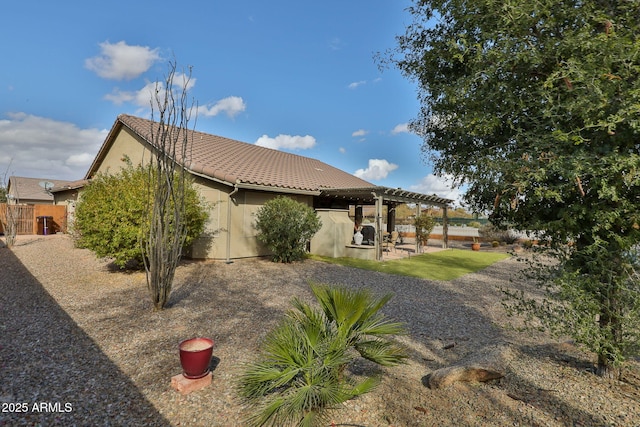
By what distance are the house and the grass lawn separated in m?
0.97

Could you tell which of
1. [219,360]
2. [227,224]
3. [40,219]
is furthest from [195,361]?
[40,219]

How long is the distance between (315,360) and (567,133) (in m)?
2.97

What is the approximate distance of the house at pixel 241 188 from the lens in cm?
1130

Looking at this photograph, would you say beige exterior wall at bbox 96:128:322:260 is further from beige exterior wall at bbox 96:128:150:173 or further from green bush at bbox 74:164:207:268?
beige exterior wall at bbox 96:128:150:173

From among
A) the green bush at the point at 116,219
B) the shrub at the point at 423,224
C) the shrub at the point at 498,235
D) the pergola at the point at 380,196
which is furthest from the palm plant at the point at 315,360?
the shrub at the point at 498,235

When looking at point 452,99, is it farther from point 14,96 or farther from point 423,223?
point 14,96

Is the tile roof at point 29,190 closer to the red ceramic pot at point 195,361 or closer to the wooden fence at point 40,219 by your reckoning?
the wooden fence at point 40,219

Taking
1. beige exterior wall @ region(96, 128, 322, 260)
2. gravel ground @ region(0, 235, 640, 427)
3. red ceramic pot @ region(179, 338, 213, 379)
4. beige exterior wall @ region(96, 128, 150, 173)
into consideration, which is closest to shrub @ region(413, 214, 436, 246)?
gravel ground @ region(0, 235, 640, 427)

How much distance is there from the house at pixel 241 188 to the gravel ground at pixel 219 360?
3366mm

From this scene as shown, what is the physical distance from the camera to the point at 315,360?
2713 millimetres

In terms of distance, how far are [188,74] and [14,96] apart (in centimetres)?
1156

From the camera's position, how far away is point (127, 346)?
433 cm

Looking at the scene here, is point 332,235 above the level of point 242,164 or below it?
below

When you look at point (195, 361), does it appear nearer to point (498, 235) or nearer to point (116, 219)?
point (116, 219)
